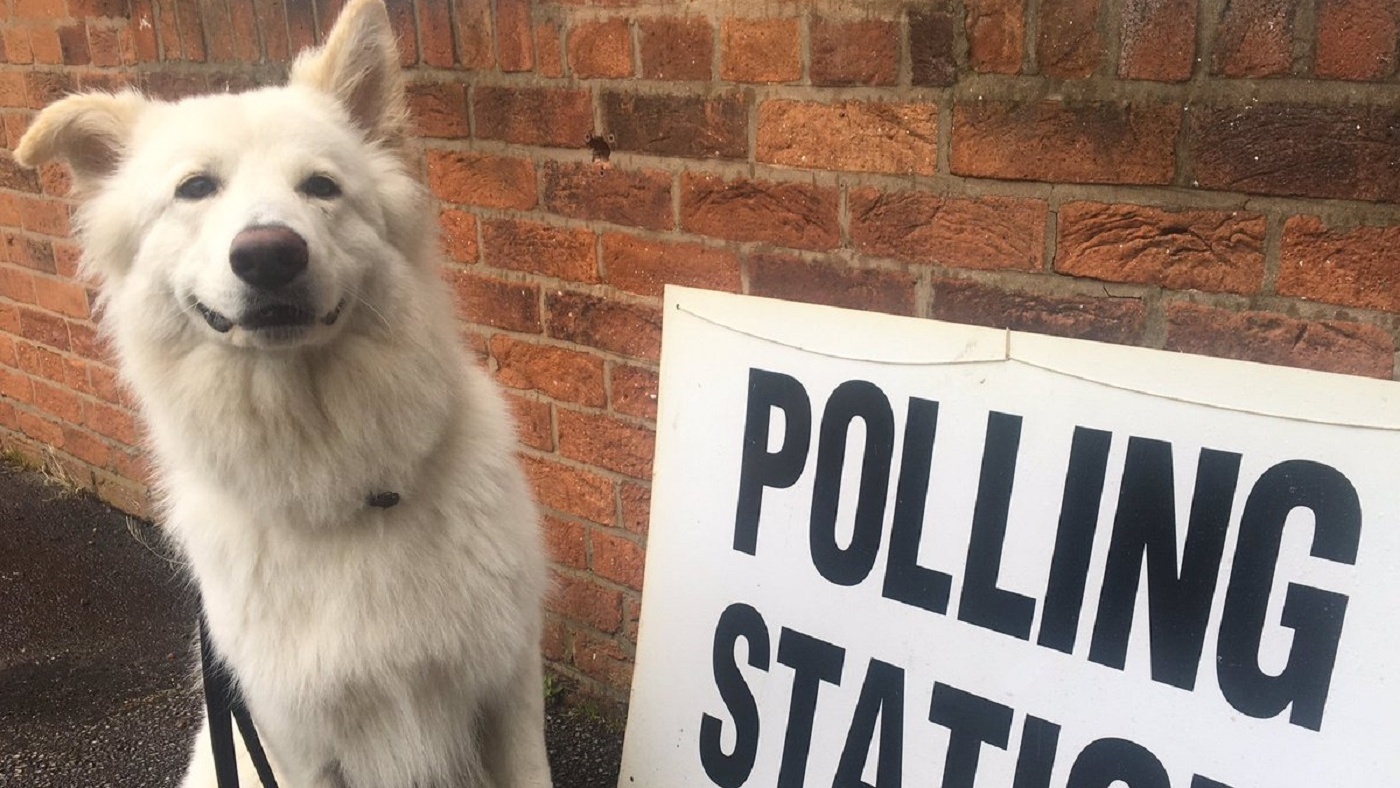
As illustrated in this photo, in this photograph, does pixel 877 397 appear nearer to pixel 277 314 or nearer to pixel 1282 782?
pixel 1282 782

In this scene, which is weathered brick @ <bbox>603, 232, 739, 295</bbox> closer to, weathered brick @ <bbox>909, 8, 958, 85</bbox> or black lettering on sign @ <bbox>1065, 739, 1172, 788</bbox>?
weathered brick @ <bbox>909, 8, 958, 85</bbox>

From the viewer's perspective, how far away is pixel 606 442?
99.8 inches

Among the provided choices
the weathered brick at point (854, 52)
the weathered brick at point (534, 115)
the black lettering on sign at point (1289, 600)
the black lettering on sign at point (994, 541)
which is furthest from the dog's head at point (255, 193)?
the black lettering on sign at point (1289, 600)

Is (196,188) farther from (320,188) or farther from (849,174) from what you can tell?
(849,174)

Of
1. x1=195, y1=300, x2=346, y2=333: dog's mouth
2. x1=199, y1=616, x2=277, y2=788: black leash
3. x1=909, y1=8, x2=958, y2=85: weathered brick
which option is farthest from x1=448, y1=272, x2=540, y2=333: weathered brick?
x1=909, y1=8, x2=958, y2=85: weathered brick

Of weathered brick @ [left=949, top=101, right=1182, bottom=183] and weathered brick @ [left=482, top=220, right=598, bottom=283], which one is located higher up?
weathered brick @ [left=949, top=101, right=1182, bottom=183]

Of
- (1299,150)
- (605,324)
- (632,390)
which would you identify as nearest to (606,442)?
(632,390)

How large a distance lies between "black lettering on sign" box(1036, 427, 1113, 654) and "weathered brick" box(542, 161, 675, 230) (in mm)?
1100

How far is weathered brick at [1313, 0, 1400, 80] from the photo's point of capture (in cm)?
138

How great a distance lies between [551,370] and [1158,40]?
1.65 metres

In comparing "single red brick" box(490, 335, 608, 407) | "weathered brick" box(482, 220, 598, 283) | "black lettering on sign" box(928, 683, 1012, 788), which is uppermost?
"weathered brick" box(482, 220, 598, 283)

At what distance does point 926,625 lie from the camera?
5.90ft

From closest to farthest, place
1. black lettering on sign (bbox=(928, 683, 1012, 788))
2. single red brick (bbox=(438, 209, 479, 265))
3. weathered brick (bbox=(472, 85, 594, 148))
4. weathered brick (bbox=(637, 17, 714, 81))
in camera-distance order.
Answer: black lettering on sign (bbox=(928, 683, 1012, 788)), weathered brick (bbox=(637, 17, 714, 81)), weathered brick (bbox=(472, 85, 594, 148)), single red brick (bbox=(438, 209, 479, 265))

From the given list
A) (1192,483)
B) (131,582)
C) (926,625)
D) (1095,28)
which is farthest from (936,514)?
(131,582)
